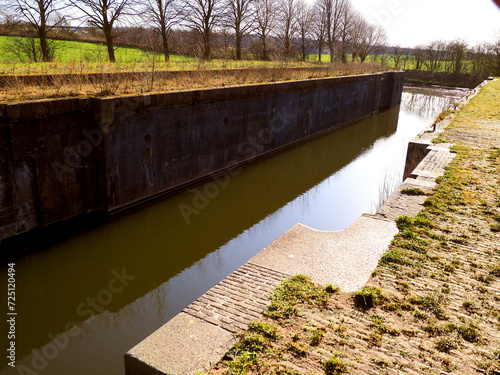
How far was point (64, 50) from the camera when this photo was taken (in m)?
23.0

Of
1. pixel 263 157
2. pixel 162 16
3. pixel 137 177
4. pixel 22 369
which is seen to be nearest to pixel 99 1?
pixel 162 16

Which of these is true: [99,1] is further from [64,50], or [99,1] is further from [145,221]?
[145,221]

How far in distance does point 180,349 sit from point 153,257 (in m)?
4.07

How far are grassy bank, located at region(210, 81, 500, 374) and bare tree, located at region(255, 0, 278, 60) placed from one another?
92.1 feet

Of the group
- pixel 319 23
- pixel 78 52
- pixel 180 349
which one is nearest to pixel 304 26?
pixel 319 23

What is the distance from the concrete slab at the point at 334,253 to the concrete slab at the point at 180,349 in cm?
130

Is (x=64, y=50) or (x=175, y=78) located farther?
(x=64, y=50)

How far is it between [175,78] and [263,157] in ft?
12.6

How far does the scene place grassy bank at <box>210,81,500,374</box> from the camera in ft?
10.5

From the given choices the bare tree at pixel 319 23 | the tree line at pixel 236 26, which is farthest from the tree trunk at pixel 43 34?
the bare tree at pixel 319 23

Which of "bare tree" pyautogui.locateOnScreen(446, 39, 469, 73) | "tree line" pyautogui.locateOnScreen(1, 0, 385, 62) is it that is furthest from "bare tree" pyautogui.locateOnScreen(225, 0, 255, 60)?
"bare tree" pyautogui.locateOnScreen(446, 39, 469, 73)

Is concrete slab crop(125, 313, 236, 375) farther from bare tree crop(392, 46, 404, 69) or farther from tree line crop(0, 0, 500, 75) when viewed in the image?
bare tree crop(392, 46, 404, 69)

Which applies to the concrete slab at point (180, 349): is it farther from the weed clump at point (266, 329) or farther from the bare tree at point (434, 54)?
the bare tree at point (434, 54)

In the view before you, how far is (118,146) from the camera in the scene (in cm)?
816
